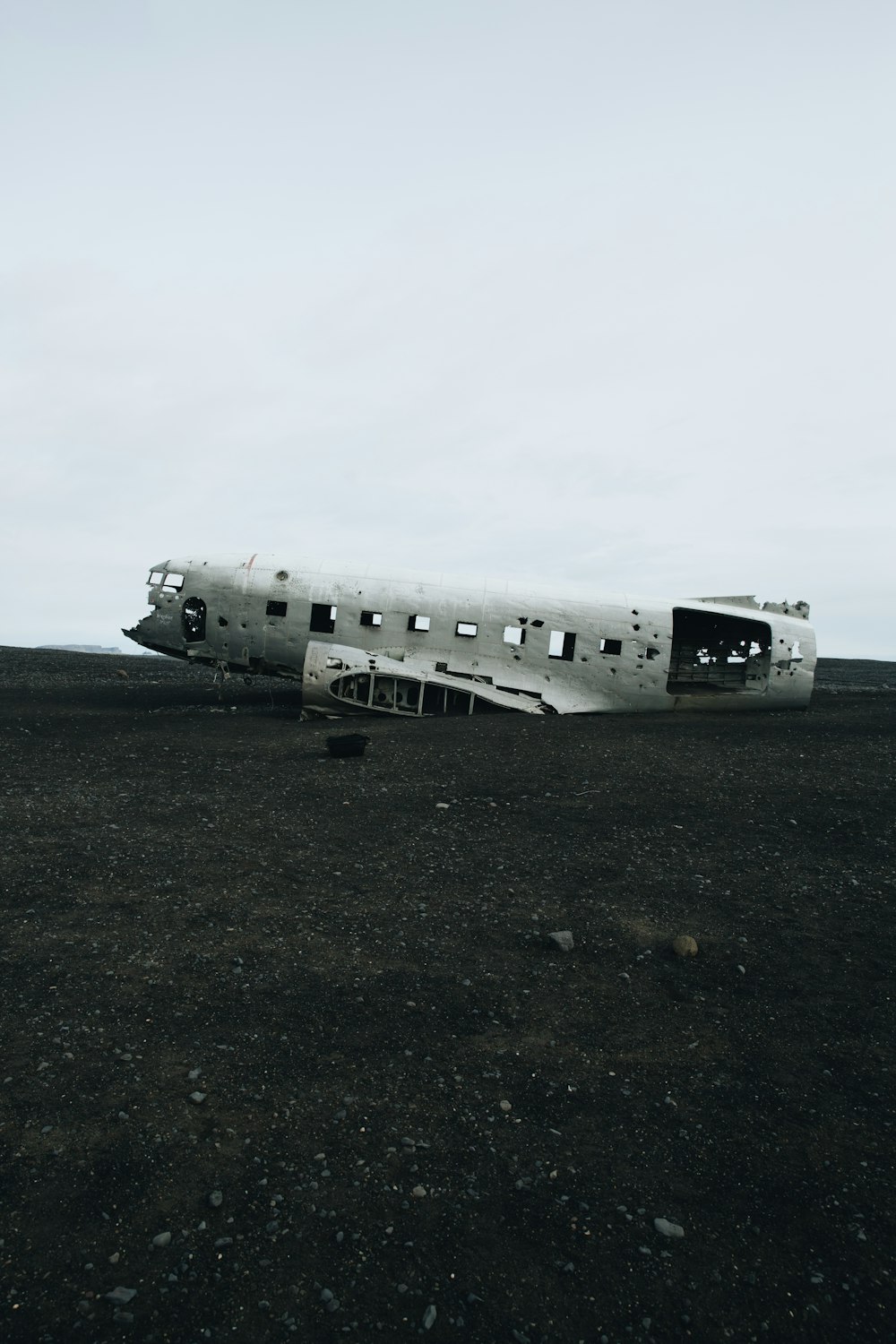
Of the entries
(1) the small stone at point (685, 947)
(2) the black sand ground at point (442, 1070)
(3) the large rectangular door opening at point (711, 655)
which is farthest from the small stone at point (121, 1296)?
(3) the large rectangular door opening at point (711, 655)

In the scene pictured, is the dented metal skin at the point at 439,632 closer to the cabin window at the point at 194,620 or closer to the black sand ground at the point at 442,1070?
the cabin window at the point at 194,620

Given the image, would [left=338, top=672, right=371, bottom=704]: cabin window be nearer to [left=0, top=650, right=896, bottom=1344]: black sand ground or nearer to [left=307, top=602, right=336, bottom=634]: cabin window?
[left=307, top=602, right=336, bottom=634]: cabin window

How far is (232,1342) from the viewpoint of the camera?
3461 millimetres

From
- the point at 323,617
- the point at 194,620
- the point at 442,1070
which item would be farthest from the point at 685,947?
the point at 194,620

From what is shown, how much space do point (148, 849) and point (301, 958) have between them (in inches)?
140

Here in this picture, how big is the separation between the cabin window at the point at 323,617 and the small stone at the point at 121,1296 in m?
17.4

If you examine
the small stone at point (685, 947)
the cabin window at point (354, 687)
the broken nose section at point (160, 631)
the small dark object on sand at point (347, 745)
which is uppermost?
the broken nose section at point (160, 631)

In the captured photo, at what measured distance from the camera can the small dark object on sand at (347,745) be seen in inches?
558

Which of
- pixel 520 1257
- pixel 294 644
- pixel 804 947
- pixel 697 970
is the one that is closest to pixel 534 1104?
pixel 520 1257

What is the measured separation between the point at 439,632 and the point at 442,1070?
50.9 ft

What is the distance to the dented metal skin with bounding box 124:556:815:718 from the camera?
66.4 feet

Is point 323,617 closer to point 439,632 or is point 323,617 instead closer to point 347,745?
point 439,632

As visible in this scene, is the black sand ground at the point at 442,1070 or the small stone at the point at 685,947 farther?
the small stone at the point at 685,947

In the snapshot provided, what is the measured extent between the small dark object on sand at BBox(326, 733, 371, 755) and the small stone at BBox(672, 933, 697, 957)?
833cm
